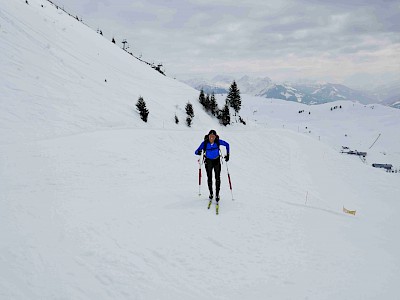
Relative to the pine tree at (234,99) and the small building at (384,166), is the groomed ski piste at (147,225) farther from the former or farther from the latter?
the small building at (384,166)

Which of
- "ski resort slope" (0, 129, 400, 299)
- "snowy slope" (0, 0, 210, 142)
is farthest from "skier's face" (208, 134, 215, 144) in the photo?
"snowy slope" (0, 0, 210, 142)

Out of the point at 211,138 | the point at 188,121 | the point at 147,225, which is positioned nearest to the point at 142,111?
the point at 188,121

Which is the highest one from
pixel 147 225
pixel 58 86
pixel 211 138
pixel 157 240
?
pixel 58 86

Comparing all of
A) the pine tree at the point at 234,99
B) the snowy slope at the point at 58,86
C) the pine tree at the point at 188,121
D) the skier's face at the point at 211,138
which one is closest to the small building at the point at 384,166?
the pine tree at the point at 234,99

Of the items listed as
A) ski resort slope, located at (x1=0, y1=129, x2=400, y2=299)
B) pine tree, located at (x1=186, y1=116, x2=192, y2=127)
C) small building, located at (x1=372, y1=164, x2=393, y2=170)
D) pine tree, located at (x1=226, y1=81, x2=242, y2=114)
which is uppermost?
pine tree, located at (x1=226, y1=81, x2=242, y2=114)

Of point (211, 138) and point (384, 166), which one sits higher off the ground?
point (211, 138)

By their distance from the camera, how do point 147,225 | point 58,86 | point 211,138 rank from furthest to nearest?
point 58,86 → point 211,138 → point 147,225

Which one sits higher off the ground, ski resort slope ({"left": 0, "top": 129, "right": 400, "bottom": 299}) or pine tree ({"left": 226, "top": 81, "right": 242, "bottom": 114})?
pine tree ({"left": 226, "top": 81, "right": 242, "bottom": 114})

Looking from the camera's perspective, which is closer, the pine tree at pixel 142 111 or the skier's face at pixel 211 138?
the skier's face at pixel 211 138

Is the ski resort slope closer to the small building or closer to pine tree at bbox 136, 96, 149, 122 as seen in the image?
pine tree at bbox 136, 96, 149, 122

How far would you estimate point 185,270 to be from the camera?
6.19 meters

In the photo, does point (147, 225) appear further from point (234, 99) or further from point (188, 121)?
point (234, 99)

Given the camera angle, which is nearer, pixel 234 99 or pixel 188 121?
pixel 188 121

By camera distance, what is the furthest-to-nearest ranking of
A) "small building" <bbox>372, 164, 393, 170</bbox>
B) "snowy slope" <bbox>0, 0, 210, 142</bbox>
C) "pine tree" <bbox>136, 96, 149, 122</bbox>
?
"small building" <bbox>372, 164, 393, 170</bbox>, "pine tree" <bbox>136, 96, 149, 122</bbox>, "snowy slope" <bbox>0, 0, 210, 142</bbox>
